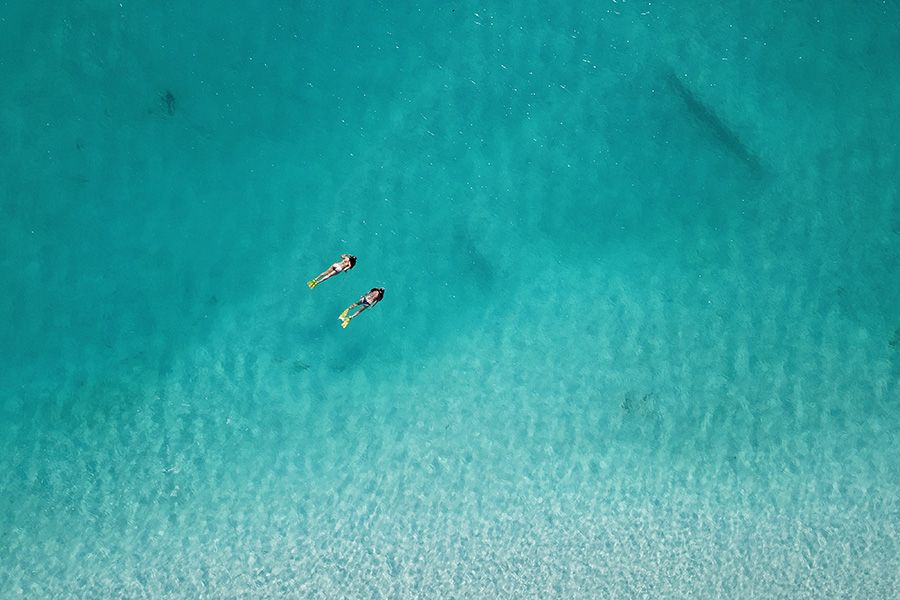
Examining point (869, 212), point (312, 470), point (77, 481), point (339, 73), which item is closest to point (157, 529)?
point (77, 481)

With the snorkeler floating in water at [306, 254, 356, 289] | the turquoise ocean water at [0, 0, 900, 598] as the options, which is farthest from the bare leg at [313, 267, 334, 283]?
the turquoise ocean water at [0, 0, 900, 598]

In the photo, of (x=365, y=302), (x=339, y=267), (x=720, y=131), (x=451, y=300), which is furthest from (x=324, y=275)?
(x=720, y=131)

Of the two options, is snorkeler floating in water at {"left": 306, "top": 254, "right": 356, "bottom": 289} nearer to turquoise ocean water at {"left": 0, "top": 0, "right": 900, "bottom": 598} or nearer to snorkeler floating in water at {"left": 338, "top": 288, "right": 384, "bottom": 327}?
turquoise ocean water at {"left": 0, "top": 0, "right": 900, "bottom": 598}

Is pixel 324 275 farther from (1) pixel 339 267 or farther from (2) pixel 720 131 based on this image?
(2) pixel 720 131

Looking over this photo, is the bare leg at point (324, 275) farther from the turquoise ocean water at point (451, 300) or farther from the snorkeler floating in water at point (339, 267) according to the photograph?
the turquoise ocean water at point (451, 300)

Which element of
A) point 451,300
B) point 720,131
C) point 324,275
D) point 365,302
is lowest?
point 720,131

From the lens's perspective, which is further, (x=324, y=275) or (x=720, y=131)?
(x=720, y=131)

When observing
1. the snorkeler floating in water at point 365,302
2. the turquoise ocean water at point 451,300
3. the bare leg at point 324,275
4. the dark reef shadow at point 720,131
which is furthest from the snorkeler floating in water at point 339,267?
the dark reef shadow at point 720,131
